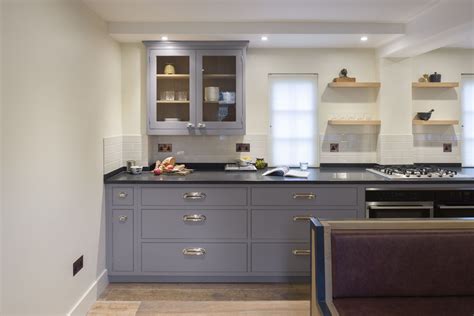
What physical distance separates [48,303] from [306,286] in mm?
1925

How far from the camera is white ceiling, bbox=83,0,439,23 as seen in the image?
8.75 feet

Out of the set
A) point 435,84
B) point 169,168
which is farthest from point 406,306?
point 435,84

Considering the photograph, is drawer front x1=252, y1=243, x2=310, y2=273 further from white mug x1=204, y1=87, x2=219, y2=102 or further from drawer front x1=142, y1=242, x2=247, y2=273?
white mug x1=204, y1=87, x2=219, y2=102

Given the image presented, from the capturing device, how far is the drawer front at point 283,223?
3.03 m

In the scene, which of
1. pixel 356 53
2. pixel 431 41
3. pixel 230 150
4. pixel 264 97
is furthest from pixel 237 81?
pixel 431 41

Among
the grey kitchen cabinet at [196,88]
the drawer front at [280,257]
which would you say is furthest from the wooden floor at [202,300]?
the grey kitchen cabinet at [196,88]

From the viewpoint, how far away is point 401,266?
5.24 ft

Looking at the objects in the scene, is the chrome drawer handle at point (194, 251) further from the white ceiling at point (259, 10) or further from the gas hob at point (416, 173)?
the white ceiling at point (259, 10)

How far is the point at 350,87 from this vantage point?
3.70 m

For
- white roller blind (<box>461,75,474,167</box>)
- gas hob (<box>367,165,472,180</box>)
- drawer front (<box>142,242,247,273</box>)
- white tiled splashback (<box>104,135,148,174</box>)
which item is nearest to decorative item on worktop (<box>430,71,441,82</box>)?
white roller blind (<box>461,75,474,167</box>)

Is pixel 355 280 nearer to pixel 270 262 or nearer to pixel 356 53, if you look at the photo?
pixel 270 262

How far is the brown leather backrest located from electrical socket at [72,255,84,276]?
174 cm

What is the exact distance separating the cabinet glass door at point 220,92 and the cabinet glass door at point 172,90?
0.09 m

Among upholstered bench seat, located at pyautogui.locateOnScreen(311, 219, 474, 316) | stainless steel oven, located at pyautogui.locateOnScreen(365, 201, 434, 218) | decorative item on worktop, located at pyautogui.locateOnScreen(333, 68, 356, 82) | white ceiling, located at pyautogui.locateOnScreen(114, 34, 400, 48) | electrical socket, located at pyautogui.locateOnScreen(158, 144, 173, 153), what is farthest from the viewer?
electrical socket, located at pyautogui.locateOnScreen(158, 144, 173, 153)
